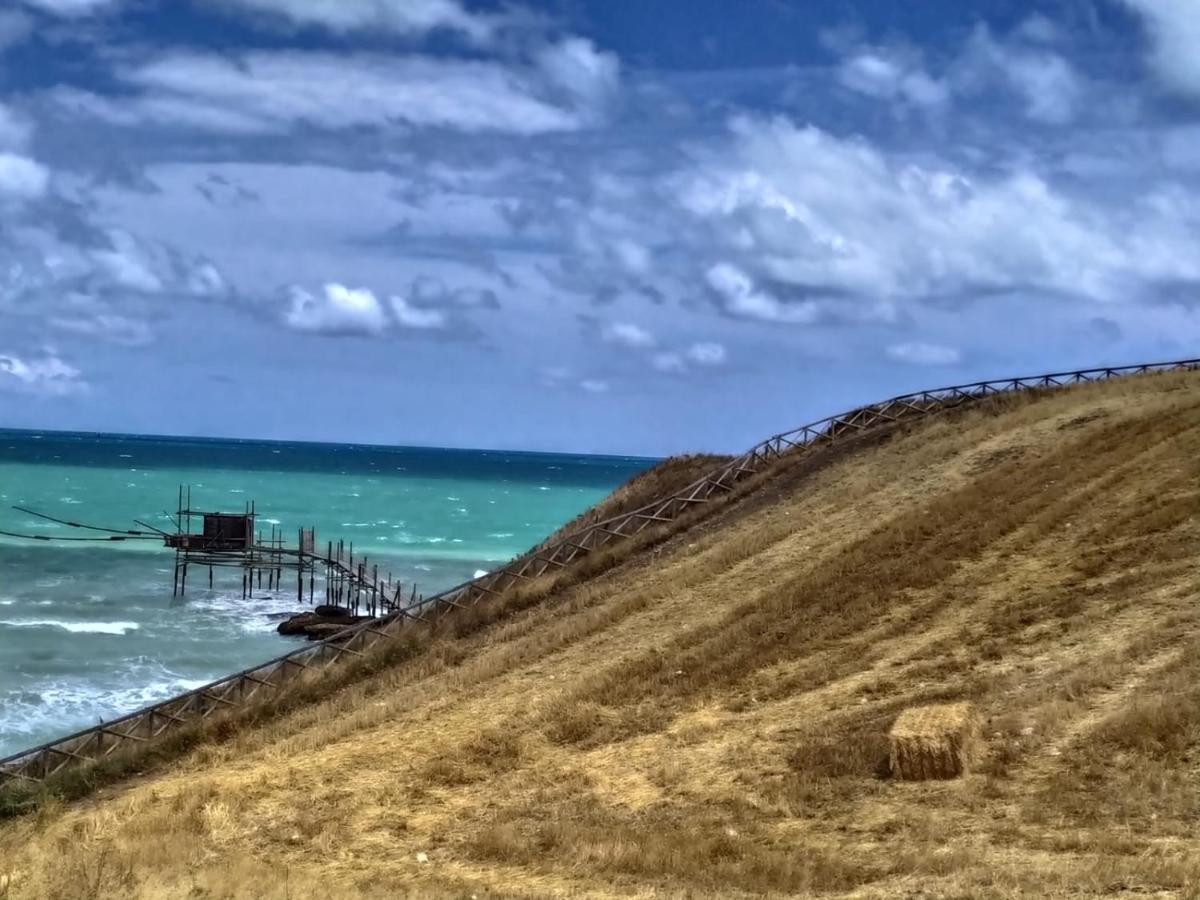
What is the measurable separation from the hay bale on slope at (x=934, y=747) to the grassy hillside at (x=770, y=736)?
238 millimetres

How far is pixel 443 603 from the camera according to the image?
32.5 metres

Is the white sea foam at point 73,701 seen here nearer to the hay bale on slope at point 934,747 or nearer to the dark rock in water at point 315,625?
the dark rock in water at point 315,625

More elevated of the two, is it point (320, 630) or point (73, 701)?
point (320, 630)

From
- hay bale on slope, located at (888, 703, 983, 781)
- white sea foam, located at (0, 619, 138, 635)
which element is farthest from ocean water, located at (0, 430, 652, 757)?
hay bale on slope, located at (888, 703, 983, 781)

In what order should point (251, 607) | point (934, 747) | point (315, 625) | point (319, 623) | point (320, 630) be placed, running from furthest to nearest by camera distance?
point (251, 607) < point (319, 623) < point (315, 625) < point (320, 630) < point (934, 747)

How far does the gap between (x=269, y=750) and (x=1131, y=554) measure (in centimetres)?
1778

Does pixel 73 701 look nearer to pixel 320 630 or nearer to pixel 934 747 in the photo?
pixel 320 630

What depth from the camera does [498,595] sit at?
33.2 meters

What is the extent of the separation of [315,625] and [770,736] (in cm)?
3679

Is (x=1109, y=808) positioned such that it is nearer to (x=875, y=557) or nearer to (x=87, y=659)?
(x=875, y=557)

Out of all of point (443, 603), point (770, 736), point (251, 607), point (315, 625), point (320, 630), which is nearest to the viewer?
point (770, 736)

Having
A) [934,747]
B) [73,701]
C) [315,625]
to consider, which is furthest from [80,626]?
[934,747]

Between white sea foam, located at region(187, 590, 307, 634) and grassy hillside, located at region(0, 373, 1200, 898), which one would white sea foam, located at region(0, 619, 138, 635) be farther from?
grassy hillside, located at region(0, 373, 1200, 898)

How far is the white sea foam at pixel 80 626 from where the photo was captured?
5066 centimetres
